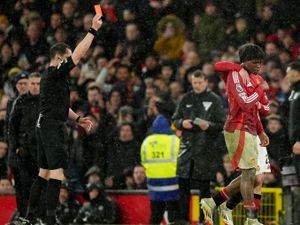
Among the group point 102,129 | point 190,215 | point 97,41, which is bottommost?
point 190,215

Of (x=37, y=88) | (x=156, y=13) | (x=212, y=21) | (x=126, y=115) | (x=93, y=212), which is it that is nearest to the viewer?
(x=37, y=88)

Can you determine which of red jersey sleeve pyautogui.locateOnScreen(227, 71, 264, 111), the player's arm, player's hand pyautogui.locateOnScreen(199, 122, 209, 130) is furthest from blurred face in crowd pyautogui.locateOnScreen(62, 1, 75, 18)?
red jersey sleeve pyautogui.locateOnScreen(227, 71, 264, 111)

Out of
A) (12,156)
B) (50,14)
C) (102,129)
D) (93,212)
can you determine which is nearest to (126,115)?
(102,129)

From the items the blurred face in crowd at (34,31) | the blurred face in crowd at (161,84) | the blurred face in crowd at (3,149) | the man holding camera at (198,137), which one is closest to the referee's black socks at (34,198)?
the man holding camera at (198,137)

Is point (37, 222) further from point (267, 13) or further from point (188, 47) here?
point (267, 13)

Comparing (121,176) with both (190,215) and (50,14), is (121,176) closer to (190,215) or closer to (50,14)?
(190,215)

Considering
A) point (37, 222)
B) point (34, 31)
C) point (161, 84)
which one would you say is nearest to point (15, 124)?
point (37, 222)

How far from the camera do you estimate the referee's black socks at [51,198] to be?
12471 millimetres

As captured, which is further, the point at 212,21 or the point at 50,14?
the point at 50,14

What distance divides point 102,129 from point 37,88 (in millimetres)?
4473

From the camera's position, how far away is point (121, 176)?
18.2 meters

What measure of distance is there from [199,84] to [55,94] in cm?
318

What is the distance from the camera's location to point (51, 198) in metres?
12.6

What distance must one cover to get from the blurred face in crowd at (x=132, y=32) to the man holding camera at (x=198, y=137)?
647 cm
